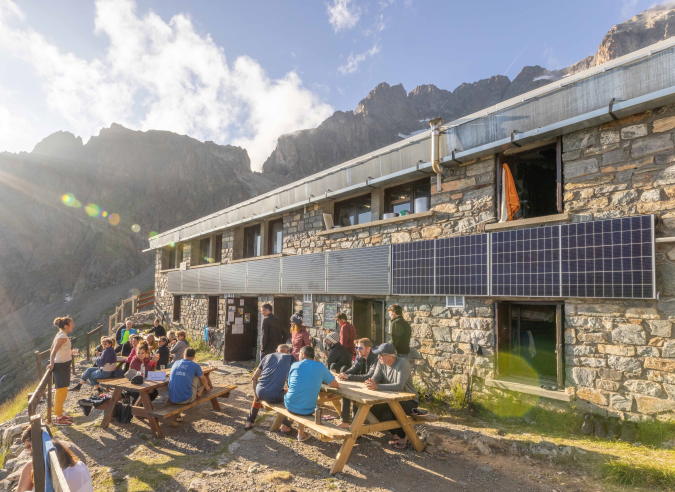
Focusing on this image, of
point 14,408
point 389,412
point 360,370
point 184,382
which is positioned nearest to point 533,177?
point 360,370

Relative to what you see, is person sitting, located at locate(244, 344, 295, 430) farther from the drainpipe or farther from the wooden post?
the drainpipe

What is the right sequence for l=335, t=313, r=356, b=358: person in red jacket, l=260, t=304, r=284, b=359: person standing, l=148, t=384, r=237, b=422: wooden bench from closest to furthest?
1. l=148, t=384, r=237, b=422: wooden bench
2. l=335, t=313, r=356, b=358: person in red jacket
3. l=260, t=304, r=284, b=359: person standing

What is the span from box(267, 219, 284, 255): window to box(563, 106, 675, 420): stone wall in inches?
317

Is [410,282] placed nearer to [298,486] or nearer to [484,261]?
[484,261]

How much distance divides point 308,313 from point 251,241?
474cm

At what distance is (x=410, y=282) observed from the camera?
726 cm

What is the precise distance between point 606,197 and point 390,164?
3769mm

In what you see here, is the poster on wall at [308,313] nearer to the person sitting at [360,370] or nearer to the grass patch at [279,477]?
the person sitting at [360,370]

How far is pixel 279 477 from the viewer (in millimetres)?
4316

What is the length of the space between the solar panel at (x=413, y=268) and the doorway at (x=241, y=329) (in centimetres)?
649

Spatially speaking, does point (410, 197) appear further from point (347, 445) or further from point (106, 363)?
point (106, 363)

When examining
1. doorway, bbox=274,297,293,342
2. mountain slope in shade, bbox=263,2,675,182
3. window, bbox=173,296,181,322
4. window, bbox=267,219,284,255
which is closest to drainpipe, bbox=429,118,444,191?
window, bbox=267,219,284,255

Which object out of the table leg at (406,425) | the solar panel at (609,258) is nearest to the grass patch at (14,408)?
the table leg at (406,425)

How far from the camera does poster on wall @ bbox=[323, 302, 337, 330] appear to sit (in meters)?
9.12
